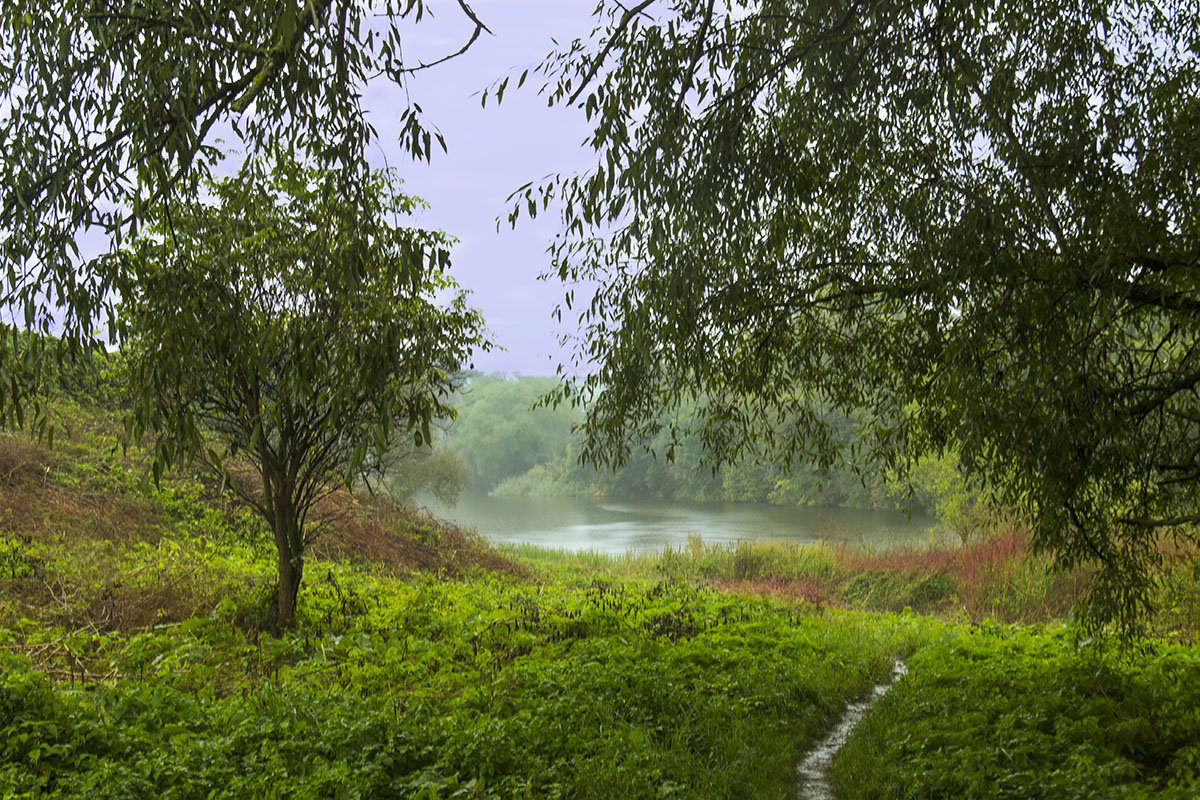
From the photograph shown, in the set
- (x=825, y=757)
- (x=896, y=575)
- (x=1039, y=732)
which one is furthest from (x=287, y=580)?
(x=896, y=575)

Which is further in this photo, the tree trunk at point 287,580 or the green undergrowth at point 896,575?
the green undergrowth at point 896,575

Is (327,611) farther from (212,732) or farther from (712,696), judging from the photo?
(712,696)

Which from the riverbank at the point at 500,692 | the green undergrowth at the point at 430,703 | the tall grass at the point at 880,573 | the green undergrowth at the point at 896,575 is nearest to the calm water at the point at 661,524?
the tall grass at the point at 880,573

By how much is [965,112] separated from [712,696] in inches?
185

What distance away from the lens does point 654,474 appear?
5344 centimetres

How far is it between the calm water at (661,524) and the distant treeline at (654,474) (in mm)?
1543

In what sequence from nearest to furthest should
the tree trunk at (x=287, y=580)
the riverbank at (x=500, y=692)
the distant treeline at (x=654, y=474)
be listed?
1. the riverbank at (x=500, y=692)
2. the tree trunk at (x=287, y=580)
3. the distant treeline at (x=654, y=474)

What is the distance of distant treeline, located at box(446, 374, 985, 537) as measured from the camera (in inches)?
783

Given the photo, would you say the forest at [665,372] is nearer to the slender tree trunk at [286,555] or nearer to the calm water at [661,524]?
the slender tree trunk at [286,555]

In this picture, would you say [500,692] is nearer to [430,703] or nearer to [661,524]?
[430,703]

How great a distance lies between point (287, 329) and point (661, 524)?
2886 centimetres

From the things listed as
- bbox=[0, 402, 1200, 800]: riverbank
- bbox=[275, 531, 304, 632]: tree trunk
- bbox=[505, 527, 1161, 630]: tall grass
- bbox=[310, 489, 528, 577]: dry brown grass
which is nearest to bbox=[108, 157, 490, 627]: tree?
bbox=[275, 531, 304, 632]: tree trunk

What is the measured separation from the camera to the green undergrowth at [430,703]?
4031mm

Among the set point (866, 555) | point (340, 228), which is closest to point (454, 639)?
point (340, 228)
